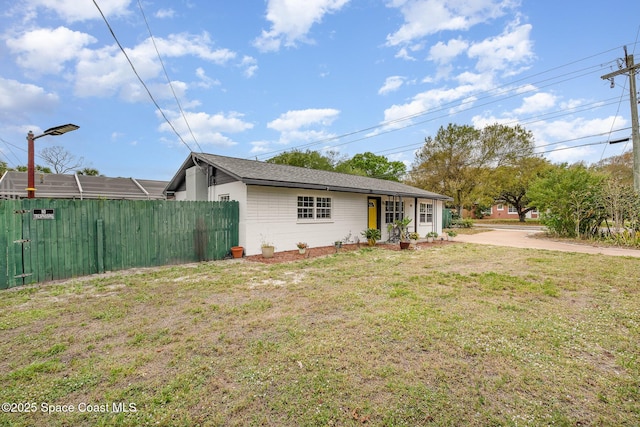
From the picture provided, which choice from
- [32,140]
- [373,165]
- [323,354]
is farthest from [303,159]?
[323,354]

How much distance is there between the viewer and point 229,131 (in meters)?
17.7

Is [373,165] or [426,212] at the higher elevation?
[373,165]

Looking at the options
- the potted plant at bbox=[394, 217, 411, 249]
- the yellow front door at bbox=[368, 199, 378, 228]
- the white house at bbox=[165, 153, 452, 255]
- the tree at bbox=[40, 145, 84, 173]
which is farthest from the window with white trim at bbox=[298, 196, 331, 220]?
the tree at bbox=[40, 145, 84, 173]

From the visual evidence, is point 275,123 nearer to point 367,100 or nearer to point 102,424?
point 367,100

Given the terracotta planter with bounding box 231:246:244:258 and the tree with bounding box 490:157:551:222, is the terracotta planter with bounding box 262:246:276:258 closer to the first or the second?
the terracotta planter with bounding box 231:246:244:258

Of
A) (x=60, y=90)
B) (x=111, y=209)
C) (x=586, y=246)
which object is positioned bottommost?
(x=586, y=246)

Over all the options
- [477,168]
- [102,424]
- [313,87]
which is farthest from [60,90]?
[477,168]

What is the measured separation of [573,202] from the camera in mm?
14172

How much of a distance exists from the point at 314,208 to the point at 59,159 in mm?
34139

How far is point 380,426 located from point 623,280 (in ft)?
25.1

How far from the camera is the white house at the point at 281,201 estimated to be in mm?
9570

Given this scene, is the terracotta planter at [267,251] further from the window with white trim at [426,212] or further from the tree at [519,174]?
the tree at [519,174]

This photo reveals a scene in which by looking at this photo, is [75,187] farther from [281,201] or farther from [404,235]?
[404,235]

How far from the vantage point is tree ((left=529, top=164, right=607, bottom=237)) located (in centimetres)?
1357
